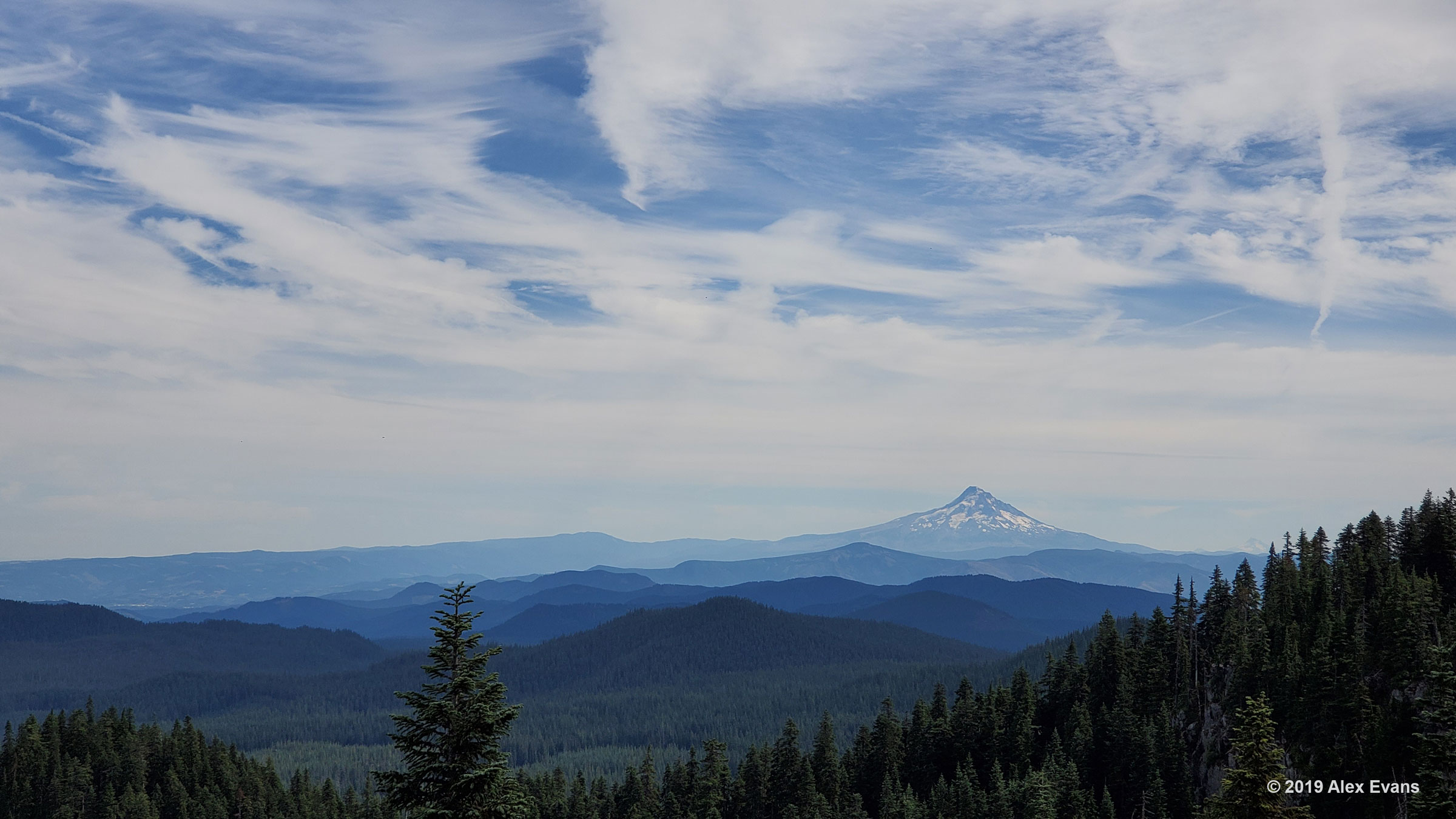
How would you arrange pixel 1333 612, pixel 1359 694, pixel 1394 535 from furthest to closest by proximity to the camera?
pixel 1394 535
pixel 1333 612
pixel 1359 694

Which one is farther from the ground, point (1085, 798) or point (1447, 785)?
point (1447, 785)

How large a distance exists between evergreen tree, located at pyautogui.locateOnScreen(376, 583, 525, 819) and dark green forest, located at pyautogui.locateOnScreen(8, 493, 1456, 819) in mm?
44569

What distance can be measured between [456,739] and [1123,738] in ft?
315

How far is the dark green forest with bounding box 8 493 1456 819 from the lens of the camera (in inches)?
3354

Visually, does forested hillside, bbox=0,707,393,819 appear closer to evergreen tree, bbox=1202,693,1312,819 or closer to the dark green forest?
the dark green forest

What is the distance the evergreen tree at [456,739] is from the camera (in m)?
28.3

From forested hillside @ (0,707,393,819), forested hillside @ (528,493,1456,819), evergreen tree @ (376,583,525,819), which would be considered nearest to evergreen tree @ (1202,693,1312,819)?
evergreen tree @ (376,583,525,819)

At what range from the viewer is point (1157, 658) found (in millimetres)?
121375

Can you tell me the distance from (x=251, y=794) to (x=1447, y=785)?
536 feet

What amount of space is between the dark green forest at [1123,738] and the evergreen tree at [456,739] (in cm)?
4457

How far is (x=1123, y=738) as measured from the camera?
10600 cm

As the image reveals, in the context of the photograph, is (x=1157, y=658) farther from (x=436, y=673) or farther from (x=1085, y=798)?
(x=436, y=673)

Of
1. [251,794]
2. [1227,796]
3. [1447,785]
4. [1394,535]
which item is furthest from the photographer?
[251,794]

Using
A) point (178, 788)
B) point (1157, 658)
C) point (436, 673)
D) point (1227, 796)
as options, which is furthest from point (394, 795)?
point (178, 788)
